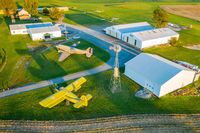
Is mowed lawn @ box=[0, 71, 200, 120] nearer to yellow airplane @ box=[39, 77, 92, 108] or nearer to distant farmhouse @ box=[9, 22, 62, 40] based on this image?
yellow airplane @ box=[39, 77, 92, 108]

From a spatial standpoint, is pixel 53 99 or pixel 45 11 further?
pixel 45 11

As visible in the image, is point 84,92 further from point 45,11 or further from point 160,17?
point 45,11

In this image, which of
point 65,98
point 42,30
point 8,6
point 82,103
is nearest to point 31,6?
point 8,6

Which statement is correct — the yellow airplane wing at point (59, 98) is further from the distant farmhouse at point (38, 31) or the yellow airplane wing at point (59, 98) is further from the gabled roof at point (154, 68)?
the distant farmhouse at point (38, 31)

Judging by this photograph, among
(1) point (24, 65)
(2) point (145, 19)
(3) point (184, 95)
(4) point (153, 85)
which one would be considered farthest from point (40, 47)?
(2) point (145, 19)

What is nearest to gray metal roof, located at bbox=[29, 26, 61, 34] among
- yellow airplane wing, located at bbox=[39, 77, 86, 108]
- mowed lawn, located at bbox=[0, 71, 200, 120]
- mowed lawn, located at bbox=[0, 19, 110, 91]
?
mowed lawn, located at bbox=[0, 19, 110, 91]

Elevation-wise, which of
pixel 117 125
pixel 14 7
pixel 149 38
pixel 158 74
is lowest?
pixel 117 125
